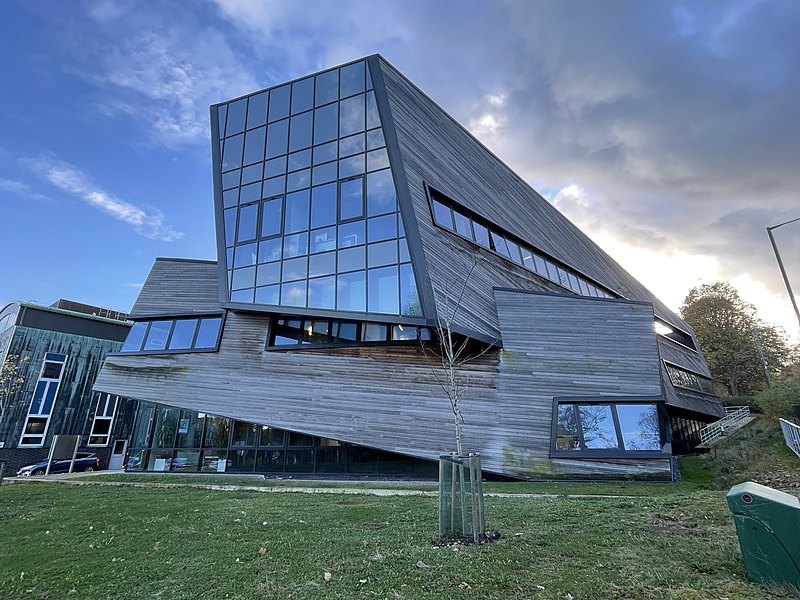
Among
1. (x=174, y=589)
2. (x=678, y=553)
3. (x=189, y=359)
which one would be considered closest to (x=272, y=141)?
(x=189, y=359)

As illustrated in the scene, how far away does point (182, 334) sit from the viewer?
69.9 ft

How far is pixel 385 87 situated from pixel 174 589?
18504mm

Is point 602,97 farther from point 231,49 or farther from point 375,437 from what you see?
point 375,437

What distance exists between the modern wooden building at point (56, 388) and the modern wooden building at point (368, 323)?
15879 mm

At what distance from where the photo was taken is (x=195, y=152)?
83.8ft

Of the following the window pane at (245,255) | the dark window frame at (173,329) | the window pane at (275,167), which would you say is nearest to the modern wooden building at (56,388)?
the dark window frame at (173,329)

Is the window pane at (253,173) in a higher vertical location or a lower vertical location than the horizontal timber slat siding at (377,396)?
higher

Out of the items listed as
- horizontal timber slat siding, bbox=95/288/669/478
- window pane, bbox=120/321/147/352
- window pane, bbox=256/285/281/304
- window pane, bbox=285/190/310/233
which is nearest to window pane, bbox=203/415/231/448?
horizontal timber slat siding, bbox=95/288/669/478

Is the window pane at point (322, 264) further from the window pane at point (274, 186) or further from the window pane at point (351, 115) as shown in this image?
the window pane at point (351, 115)

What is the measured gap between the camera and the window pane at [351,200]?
688 inches

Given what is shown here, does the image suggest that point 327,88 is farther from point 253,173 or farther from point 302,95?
point 253,173

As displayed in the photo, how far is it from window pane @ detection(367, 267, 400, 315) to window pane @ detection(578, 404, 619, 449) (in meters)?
7.61

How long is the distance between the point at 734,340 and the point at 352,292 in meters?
50.3

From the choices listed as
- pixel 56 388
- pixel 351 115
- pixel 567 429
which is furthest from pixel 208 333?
pixel 56 388
